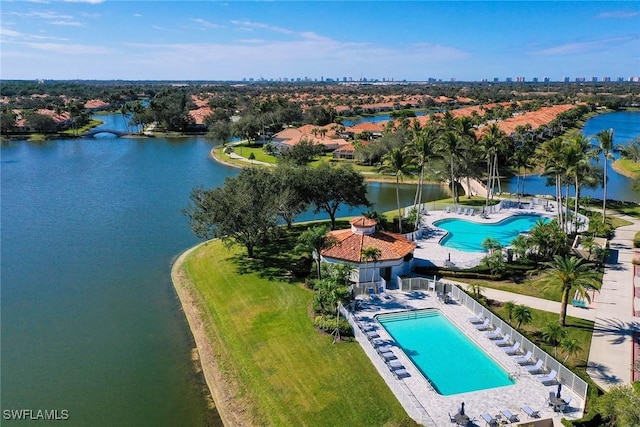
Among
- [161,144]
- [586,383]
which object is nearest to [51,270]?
[586,383]

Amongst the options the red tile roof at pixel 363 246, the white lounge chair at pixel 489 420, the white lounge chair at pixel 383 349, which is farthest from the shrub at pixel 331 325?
the white lounge chair at pixel 489 420

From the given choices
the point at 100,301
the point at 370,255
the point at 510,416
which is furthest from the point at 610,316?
the point at 100,301

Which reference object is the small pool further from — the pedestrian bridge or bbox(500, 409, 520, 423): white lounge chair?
the pedestrian bridge

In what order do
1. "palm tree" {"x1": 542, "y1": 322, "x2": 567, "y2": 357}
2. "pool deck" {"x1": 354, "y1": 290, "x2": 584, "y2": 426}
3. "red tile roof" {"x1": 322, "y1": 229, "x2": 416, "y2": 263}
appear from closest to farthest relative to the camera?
"pool deck" {"x1": 354, "y1": 290, "x2": 584, "y2": 426}
"palm tree" {"x1": 542, "y1": 322, "x2": 567, "y2": 357}
"red tile roof" {"x1": 322, "y1": 229, "x2": 416, "y2": 263}

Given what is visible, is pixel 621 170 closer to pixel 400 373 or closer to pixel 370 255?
pixel 370 255

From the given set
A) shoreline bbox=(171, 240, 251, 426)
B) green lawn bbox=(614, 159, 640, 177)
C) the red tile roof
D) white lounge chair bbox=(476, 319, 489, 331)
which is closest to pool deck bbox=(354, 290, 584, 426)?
white lounge chair bbox=(476, 319, 489, 331)

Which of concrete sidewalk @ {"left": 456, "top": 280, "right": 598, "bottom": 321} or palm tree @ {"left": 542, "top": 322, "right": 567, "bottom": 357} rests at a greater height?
palm tree @ {"left": 542, "top": 322, "right": 567, "bottom": 357}
